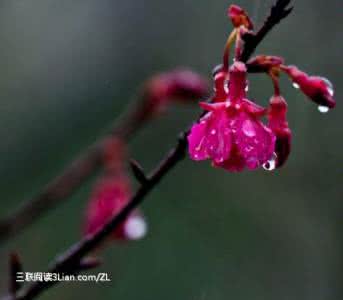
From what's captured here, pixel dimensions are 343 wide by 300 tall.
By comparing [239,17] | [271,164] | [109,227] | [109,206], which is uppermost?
[239,17]

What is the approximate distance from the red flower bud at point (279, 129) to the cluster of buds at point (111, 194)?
25.6 inches

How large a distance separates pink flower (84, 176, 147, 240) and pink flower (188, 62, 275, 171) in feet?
1.93

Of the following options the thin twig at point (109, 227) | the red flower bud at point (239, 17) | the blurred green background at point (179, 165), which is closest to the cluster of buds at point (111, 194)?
the thin twig at point (109, 227)

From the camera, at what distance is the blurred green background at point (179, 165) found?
4.94 meters

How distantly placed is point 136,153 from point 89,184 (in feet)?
1.71

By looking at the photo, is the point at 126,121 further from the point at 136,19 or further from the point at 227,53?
the point at 136,19

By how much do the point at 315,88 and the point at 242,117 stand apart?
17 centimetres

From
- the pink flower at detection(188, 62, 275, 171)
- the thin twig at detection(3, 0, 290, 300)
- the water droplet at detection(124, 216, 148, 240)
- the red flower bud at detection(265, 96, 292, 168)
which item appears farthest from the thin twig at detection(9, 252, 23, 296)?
the red flower bud at detection(265, 96, 292, 168)

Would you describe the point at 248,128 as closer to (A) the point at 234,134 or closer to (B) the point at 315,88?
(A) the point at 234,134

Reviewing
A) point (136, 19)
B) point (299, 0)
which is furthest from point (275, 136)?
point (136, 19)

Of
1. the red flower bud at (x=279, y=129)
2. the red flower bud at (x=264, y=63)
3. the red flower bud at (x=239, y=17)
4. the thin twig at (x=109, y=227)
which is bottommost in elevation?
the thin twig at (x=109, y=227)

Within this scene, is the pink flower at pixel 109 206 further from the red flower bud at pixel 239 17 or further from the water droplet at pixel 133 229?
the red flower bud at pixel 239 17

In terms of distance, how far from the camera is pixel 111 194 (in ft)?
7.33

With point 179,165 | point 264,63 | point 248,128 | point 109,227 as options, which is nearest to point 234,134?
point 248,128
